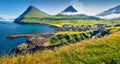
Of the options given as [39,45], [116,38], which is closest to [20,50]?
[39,45]

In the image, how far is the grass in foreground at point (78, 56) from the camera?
64.0 ft

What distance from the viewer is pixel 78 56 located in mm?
22734

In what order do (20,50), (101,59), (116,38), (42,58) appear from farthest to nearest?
(20,50), (116,38), (101,59), (42,58)

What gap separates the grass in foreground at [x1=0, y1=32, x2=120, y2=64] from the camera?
768 inches

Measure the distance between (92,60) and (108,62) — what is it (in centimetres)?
162

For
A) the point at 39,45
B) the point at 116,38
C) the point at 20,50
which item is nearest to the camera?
the point at 116,38

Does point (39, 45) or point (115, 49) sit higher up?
point (115, 49)

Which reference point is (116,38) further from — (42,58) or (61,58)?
(42,58)

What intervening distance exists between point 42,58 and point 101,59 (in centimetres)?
616

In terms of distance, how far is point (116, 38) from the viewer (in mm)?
29812

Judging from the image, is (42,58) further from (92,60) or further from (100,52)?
(100,52)

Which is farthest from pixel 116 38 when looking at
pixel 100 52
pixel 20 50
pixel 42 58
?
pixel 20 50

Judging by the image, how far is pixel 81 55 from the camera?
23.2 m

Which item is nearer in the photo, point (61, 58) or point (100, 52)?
point (61, 58)
